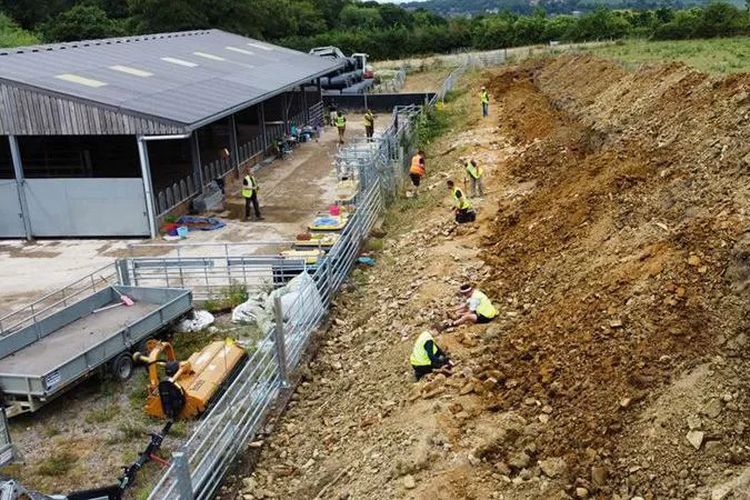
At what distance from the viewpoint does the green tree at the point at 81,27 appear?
204 feet

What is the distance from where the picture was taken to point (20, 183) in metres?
21.4

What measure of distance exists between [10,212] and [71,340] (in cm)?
995

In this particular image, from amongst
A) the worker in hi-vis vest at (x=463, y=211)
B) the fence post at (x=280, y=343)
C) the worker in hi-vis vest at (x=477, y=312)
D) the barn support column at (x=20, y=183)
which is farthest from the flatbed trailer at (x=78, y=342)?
the barn support column at (x=20, y=183)

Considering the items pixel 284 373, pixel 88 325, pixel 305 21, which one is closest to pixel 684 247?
pixel 284 373

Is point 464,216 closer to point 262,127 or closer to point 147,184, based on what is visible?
point 147,184

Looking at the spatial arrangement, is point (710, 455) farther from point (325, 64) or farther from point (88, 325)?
point (325, 64)

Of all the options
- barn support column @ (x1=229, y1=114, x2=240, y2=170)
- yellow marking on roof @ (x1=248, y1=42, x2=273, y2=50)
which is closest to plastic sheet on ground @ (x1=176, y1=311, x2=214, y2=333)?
barn support column @ (x1=229, y1=114, x2=240, y2=170)

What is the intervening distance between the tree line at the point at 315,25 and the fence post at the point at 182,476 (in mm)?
50379

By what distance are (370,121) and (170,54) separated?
8.96m

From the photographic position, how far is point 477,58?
62.0 m

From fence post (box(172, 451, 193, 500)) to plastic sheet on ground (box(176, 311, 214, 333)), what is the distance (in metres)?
6.45

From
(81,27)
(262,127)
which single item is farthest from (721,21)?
(81,27)

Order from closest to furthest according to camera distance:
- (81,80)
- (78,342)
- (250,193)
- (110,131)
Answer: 1. (78,342)
2. (110,131)
3. (250,193)
4. (81,80)

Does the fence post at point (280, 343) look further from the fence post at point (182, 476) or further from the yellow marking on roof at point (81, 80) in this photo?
the yellow marking on roof at point (81, 80)
